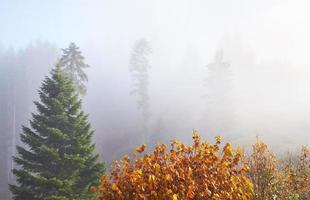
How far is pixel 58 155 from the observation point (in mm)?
25281

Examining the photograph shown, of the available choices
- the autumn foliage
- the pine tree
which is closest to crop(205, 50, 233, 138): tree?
the pine tree

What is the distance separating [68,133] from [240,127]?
1890 inches

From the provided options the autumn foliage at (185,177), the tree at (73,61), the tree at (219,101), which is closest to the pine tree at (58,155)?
the autumn foliage at (185,177)

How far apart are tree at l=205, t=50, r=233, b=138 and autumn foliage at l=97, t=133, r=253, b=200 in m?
57.2

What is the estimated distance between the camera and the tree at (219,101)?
68.2 m

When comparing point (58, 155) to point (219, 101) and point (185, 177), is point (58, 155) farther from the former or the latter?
point (219, 101)

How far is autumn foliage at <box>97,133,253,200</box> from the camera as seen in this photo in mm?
10195

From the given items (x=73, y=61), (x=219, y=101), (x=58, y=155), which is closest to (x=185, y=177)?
(x=58, y=155)

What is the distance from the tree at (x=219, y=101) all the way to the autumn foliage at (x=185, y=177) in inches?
2252

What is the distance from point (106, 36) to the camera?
150 meters

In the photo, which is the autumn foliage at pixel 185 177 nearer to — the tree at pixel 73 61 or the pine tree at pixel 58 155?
the pine tree at pixel 58 155

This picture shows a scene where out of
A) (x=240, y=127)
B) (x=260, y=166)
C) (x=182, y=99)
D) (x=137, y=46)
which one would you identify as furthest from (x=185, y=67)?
(x=260, y=166)

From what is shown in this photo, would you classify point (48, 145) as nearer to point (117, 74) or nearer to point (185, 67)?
point (185, 67)

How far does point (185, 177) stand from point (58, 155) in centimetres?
1619
